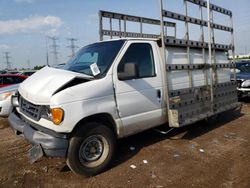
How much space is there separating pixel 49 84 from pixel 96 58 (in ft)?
3.70

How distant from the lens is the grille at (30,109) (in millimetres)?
3967

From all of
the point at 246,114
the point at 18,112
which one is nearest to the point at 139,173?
the point at 18,112

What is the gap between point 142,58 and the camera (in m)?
4.90

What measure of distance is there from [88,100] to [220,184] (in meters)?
2.28

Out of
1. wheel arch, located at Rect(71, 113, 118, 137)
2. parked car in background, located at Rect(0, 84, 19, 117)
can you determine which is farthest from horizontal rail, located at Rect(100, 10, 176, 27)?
parked car in background, located at Rect(0, 84, 19, 117)

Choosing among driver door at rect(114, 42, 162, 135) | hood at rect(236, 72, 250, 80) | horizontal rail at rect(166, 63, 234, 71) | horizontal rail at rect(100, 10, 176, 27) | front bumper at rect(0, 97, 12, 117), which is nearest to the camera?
driver door at rect(114, 42, 162, 135)

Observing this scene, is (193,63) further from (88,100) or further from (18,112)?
(18,112)

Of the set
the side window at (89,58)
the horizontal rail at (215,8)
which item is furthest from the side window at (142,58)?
the horizontal rail at (215,8)

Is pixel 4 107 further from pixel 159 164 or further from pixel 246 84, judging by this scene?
pixel 246 84

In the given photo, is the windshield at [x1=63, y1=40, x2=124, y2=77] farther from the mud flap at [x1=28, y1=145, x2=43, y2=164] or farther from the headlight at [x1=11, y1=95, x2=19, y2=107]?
the mud flap at [x1=28, y1=145, x2=43, y2=164]

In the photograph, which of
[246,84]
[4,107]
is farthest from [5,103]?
[246,84]

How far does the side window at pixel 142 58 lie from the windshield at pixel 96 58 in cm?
22

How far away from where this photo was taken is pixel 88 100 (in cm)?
391

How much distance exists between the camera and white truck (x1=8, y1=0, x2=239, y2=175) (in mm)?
3791
